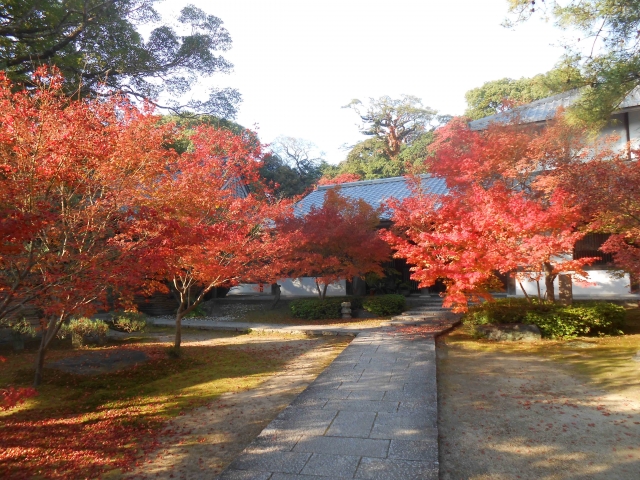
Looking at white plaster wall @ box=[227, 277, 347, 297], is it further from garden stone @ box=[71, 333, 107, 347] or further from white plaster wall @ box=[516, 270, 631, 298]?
white plaster wall @ box=[516, 270, 631, 298]

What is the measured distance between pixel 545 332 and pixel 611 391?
3.93 meters

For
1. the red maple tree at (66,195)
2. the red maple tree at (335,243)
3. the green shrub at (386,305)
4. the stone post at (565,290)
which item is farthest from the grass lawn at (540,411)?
the green shrub at (386,305)

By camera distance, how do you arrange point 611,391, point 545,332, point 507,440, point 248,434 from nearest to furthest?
point 507,440 → point 248,434 → point 611,391 → point 545,332

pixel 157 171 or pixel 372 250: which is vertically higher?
pixel 157 171

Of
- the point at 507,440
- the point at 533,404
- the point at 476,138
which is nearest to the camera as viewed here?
the point at 507,440

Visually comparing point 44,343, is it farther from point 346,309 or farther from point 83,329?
point 346,309

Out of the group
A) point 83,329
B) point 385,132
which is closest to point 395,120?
point 385,132

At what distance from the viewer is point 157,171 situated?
661 centimetres

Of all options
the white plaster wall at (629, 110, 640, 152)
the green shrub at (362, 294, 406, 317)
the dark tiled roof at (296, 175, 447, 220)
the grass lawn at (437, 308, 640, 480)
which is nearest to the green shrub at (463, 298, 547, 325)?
the grass lawn at (437, 308, 640, 480)

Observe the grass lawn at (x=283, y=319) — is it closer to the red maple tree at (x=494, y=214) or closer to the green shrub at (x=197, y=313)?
the green shrub at (x=197, y=313)

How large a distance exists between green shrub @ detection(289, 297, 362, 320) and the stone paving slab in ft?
24.1

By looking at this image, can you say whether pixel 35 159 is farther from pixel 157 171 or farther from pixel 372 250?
pixel 372 250

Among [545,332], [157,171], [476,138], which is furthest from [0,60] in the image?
[545,332]

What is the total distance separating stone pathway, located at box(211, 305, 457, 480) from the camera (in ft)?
12.3
